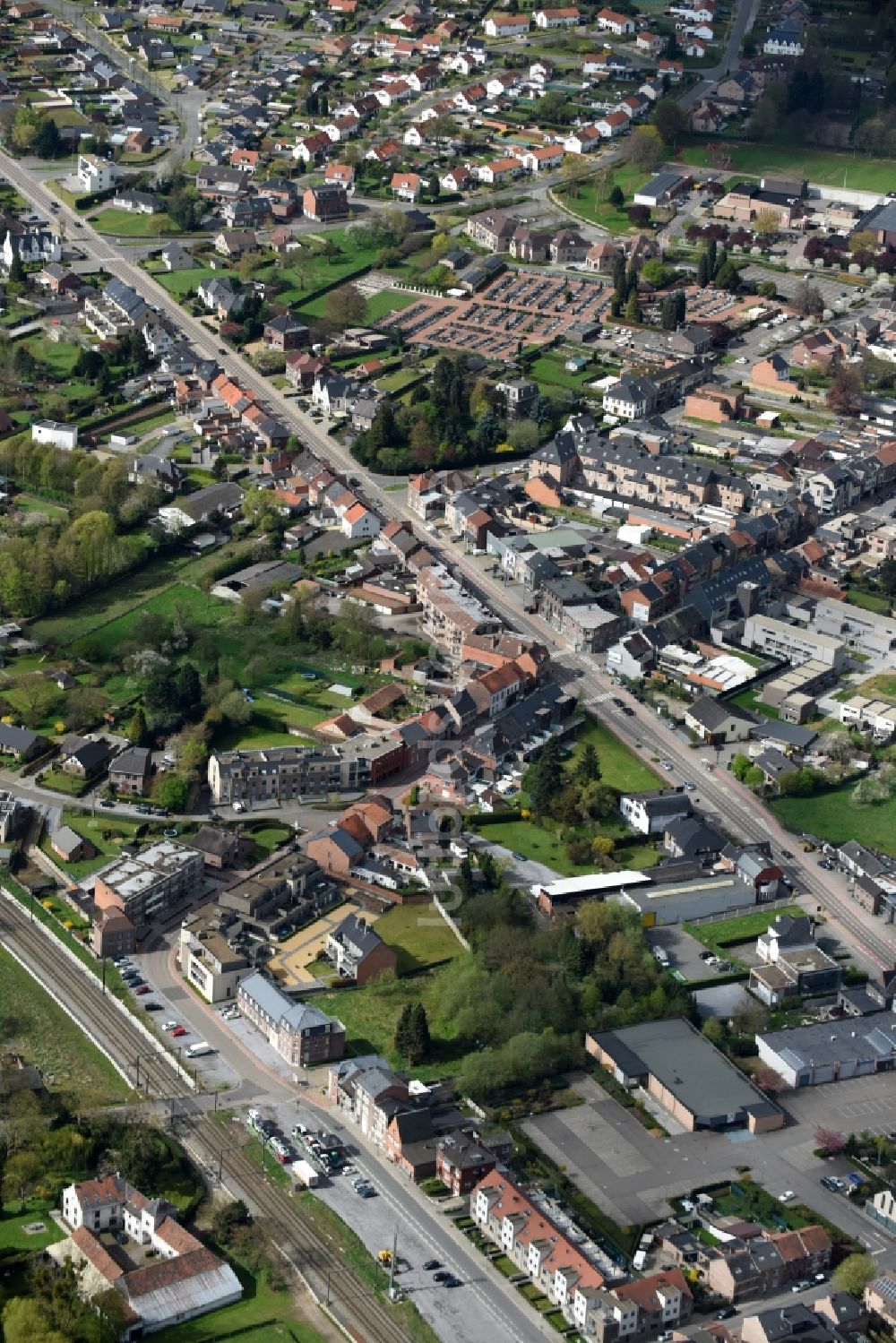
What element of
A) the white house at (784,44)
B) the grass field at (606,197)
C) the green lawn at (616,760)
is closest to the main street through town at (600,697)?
the green lawn at (616,760)

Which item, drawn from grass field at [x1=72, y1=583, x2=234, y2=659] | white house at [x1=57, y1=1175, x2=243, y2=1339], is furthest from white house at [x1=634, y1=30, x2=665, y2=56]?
white house at [x1=57, y1=1175, x2=243, y2=1339]

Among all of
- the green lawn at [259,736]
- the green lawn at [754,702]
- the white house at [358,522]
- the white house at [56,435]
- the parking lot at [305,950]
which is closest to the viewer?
the parking lot at [305,950]

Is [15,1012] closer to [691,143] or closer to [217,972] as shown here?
[217,972]

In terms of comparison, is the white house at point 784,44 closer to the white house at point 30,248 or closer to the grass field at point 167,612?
the white house at point 30,248

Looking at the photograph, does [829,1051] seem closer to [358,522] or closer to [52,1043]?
[52,1043]

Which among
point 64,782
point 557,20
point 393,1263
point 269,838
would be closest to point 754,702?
point 269,838

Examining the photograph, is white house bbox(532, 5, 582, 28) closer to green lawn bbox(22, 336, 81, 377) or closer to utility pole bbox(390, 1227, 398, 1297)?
green lawn bbox(22, 336, 81, 377)

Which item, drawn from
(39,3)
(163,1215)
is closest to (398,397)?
(163,1215)
